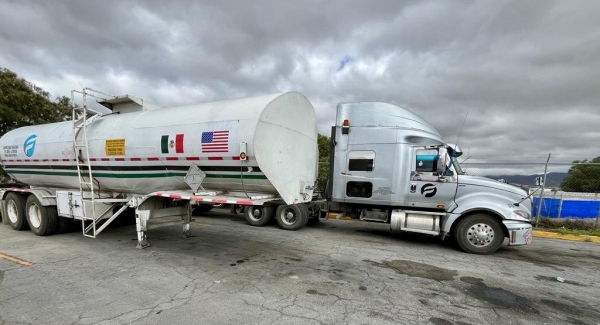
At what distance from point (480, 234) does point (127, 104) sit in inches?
→ 330

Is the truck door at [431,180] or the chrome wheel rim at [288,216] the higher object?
the truck door at [431,180]

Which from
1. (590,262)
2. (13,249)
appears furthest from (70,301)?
(590,262)

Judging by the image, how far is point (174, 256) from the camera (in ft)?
18.7

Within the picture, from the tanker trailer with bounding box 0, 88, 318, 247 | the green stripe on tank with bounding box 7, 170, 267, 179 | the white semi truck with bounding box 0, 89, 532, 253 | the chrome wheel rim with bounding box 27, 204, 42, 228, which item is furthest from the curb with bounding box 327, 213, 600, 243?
the chrome wheel rim with bounding box 27, 204, 42, 228

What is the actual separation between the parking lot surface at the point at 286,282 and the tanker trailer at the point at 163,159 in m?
0.90

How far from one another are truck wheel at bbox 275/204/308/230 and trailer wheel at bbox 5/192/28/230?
6.80 m

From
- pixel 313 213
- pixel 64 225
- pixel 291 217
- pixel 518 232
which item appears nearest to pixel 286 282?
pixel 291 217

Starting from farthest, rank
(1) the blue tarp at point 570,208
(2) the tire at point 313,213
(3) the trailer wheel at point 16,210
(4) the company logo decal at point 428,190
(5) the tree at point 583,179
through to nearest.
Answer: (5) the tree at point 583,179 → (1) the blue tarp at point 570,208 → (2) the tire at point 313,213 → (3) the trailer wheel at point 16,210 → (4) the company logo decal at point 428,190

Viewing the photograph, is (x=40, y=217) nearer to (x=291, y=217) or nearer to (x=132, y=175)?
(x=132, y=175)

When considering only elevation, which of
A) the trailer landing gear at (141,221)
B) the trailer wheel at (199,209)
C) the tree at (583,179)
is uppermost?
the tree at (583,179)

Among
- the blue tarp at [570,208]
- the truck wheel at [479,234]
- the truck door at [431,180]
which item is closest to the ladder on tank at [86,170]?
the truck door at [431,180]

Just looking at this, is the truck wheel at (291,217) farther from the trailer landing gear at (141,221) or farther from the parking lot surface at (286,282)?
the trailer landing gear at (141,221)

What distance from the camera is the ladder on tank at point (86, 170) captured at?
6.14m

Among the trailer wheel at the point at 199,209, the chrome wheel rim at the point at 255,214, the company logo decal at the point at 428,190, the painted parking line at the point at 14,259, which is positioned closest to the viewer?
the painted parking line at the point at 14,259
